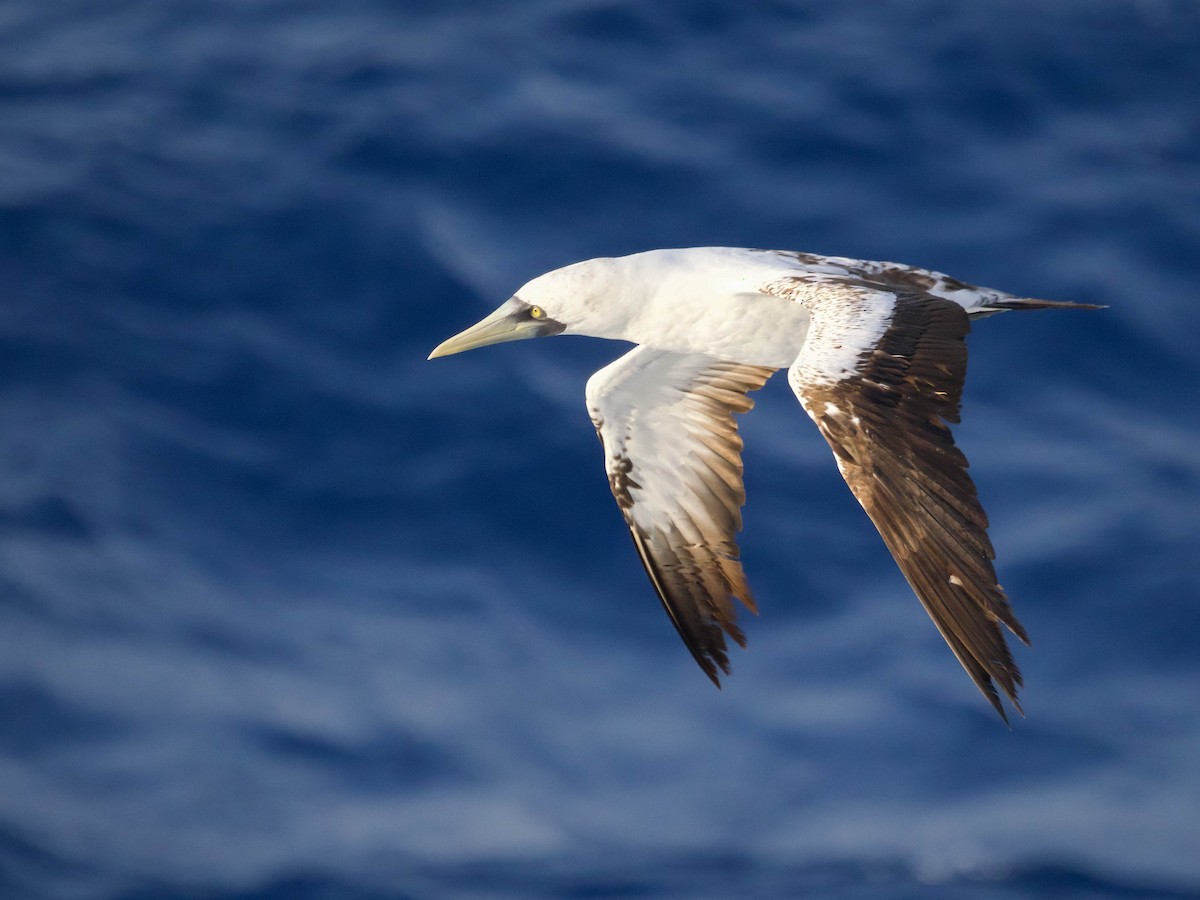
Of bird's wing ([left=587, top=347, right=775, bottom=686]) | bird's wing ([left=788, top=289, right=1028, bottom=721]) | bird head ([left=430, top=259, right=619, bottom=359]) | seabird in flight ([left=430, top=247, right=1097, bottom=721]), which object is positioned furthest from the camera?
bird's wing ([left=587, top=347, right=775, bottom=686])

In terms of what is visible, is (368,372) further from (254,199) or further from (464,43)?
(464,43)

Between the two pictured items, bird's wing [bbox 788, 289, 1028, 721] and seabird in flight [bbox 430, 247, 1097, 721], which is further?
seabird in flight [bbox 430, 247, 1097, 721]

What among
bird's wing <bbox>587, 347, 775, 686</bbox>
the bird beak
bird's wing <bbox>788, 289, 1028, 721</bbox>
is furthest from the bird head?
bird's wing <bbox>788, 289, 1028, 721</bbox>

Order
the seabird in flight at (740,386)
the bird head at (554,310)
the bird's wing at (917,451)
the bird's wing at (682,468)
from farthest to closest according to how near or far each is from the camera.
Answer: the bird's wing at (682,468), the bird head at (554,310), the seabird in flight at (740,386), the bird's wing at (917,451)

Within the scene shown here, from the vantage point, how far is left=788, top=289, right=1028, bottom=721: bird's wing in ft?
24.7

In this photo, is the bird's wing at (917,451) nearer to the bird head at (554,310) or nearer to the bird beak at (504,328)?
the bird head at (554,310)

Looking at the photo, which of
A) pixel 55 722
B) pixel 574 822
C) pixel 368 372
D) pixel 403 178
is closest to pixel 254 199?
pixel 403 178

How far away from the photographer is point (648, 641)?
14586mm

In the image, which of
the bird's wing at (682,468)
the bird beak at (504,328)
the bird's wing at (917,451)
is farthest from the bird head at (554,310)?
the bird's wing at (917,451)

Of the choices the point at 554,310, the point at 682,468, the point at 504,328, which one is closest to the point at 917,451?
the point at 682,468

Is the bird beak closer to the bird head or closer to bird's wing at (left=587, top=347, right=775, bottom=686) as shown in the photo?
the bird head

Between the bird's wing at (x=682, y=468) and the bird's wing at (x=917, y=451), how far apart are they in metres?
1.77

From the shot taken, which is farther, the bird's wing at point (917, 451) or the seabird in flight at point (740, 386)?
the seabird in flight at point (740, 386)

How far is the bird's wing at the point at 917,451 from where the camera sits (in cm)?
753
